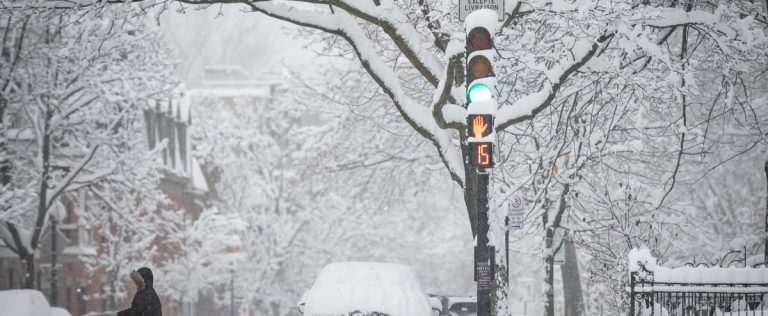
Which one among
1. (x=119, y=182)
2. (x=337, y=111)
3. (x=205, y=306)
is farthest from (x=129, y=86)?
(x=205, y=306)

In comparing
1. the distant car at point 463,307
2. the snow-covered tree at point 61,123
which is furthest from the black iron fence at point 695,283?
the snow-covered tree at point 61,123

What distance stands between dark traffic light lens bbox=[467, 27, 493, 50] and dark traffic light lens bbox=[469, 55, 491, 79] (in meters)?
0.16

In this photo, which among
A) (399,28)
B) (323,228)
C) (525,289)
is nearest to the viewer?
(399,28)

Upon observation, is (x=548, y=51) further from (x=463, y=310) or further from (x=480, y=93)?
(x=463, y=310)

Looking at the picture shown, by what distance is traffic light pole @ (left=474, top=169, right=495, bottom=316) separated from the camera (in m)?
12.0

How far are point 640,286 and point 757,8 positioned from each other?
481 centimetres

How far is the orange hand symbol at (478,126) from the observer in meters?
11.6

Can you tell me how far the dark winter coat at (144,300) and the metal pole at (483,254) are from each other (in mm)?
3846

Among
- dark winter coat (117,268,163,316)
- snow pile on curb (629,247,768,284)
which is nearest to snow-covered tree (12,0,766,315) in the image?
snow pile on curb (629,247,768,284)

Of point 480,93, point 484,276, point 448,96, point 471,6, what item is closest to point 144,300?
point 484,276

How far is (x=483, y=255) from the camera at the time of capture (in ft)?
39.5

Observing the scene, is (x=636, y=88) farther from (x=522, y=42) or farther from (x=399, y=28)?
(x=399, y=28)

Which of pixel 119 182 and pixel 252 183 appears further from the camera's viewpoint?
pixel 252 183

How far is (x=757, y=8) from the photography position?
1600 centimetres
